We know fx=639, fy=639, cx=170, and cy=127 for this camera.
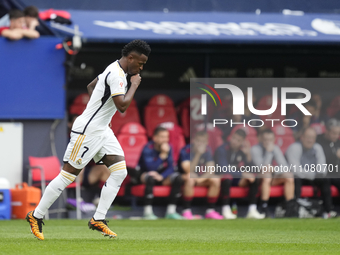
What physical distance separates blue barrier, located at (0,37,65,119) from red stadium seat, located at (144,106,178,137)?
1993mm

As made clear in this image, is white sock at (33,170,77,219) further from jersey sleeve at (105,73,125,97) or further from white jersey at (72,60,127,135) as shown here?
jersey sleeve at (105,73,125,97)

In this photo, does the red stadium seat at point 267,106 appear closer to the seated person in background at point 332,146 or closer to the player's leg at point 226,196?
the seated person in background at point 332,146

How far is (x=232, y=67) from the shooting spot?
12.9m

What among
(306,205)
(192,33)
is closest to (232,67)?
(192,33)

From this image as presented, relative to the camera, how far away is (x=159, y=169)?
10.5 metres

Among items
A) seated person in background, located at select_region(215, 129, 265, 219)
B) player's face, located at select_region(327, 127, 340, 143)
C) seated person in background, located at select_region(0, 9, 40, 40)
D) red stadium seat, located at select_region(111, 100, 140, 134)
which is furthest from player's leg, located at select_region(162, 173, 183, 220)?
seated person in background, located at select_region(0, 9, 40, 40)

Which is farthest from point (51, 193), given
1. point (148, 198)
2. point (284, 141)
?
point (284, 141)

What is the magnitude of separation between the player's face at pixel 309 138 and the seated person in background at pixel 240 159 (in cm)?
97

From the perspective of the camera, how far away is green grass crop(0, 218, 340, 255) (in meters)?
5.52

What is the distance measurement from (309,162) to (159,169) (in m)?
2.57

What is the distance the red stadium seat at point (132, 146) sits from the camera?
11117 mm

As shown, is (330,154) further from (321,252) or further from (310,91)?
(321,252)

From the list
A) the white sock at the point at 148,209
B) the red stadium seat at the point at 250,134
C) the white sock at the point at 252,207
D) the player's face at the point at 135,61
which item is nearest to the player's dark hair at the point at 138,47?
the player's face at the point at 135,61

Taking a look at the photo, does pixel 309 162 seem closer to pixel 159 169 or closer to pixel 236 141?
pixel 236 141
